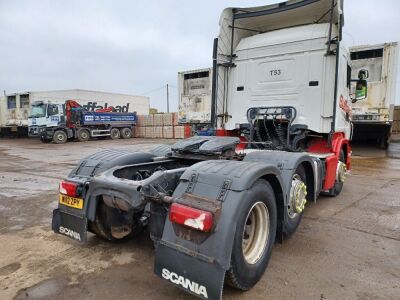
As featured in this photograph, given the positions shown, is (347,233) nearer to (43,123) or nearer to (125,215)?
(125,215)

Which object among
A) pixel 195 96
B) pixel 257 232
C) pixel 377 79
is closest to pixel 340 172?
pixel 257 232

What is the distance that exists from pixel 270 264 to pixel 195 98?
532 inches

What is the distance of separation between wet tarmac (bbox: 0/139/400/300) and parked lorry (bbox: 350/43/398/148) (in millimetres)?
6469

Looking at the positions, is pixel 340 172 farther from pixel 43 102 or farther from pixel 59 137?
pixel 43 102

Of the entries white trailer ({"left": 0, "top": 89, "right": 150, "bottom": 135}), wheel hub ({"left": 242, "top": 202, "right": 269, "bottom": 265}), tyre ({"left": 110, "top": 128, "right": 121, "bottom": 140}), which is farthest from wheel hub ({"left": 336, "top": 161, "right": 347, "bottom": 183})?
tyre ({"left": 110, "top": 128, "right": 121, "bottom": 140})

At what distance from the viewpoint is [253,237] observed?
9.65ft

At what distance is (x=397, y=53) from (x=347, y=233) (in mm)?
8809

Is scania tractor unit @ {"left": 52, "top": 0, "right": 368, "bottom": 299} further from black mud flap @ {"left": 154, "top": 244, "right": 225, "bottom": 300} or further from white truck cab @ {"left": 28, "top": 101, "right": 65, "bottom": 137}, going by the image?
white truck cab @ {"left": 28, "top": 101, "right": 65, "bottom": 137}

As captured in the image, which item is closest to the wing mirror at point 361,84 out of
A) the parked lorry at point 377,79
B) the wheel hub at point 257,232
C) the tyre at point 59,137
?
the wheel hub at point 257,232

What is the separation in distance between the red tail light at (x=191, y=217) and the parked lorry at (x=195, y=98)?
12976mm

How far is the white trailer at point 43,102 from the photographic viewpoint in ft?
81.1

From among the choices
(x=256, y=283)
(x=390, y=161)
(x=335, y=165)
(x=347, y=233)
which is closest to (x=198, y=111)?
(x=390, y=161)

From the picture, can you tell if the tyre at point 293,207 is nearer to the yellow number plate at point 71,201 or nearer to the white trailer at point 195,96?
the yellow number plate at point 71,201

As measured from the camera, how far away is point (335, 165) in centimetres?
527
